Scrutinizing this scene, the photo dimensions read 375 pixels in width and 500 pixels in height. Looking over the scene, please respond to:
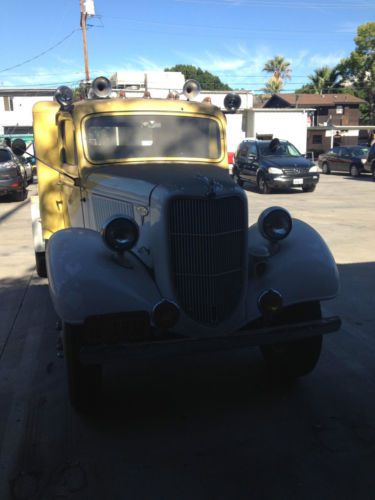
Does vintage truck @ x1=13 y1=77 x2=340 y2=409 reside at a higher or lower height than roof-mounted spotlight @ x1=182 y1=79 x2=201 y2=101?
lower

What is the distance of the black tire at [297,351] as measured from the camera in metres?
3.61

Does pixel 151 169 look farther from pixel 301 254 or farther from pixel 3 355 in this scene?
pixel 3 355

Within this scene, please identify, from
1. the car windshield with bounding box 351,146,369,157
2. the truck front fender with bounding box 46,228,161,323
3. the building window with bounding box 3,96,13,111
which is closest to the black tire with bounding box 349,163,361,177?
the car windshield with bounding box 351,146,369,157

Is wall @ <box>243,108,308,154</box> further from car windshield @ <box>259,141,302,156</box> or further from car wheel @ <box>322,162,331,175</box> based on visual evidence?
car windshield @ <box>259,141,302,156</box>

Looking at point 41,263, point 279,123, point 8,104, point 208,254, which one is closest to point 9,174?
point 41,263

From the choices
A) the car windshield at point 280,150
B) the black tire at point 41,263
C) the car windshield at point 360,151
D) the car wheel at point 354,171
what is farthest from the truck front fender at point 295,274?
the car windshield at point 360,151

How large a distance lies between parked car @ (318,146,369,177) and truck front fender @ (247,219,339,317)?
1970cm

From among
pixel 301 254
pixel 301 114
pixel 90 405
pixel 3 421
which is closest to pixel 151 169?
pixel 301 254

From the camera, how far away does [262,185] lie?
16.9 metres

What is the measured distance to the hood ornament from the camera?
3.17 meters

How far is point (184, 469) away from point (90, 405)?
0.84 metres

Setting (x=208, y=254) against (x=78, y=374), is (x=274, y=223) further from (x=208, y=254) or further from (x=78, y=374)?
(x=78, y=374)

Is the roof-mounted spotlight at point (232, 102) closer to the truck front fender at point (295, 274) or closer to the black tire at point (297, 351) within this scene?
the truck front fender at point (295, 274)

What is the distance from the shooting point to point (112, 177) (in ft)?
13.4
